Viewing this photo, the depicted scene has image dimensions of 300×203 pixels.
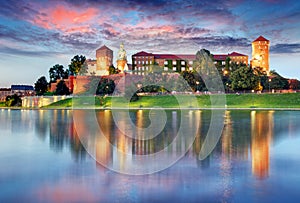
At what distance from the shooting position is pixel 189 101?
40062 mm

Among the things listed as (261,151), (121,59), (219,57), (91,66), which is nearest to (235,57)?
(219,57)

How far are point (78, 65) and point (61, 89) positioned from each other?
9.81 meters

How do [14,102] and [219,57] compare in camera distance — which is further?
[219,57]

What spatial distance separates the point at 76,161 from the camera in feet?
28.9

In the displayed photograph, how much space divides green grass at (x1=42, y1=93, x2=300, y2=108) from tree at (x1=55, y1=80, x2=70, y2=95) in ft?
31.6

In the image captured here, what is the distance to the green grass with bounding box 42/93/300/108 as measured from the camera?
3591 cm

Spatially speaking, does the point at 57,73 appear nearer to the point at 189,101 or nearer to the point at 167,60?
the point at 167,60

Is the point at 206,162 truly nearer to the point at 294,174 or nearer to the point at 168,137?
the point at 294,174

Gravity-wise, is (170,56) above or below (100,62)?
above

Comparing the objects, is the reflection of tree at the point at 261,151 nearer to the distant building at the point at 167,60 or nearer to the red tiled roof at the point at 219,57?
the distant building at the point at 167,60

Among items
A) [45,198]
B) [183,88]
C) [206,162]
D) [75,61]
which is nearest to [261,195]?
[206,162]

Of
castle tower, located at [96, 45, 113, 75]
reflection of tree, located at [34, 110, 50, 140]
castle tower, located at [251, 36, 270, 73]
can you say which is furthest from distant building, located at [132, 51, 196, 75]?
reflection of tree, located at [34, 110, 50, 140]

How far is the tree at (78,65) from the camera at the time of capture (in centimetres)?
6368

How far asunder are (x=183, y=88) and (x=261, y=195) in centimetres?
3999
